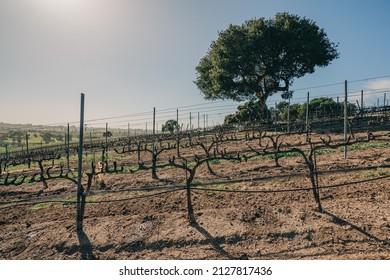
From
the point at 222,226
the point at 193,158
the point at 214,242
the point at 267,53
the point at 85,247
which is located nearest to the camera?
the point at 214,242

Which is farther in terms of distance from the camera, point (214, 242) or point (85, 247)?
point (85, 247)

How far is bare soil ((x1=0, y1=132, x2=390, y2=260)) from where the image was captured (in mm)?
5992

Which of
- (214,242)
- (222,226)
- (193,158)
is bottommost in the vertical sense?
(214,242)

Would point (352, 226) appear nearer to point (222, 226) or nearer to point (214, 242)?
point (222, 226)

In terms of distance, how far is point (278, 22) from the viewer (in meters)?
32.3

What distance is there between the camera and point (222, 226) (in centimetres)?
693

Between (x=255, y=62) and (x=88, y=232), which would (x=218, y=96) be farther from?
(x=88, y=232)

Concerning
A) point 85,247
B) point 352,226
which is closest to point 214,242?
point 85,247

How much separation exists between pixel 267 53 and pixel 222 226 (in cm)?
2869

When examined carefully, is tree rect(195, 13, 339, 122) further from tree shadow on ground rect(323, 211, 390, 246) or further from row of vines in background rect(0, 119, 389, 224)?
tree shadow on ground rect(323, 211, 390, 246)

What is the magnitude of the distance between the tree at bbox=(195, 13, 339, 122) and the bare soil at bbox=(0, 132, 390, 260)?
23.6 meters

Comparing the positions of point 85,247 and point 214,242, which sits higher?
point 214,242

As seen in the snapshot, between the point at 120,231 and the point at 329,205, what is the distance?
5472mm

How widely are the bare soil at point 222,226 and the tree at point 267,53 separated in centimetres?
2364
